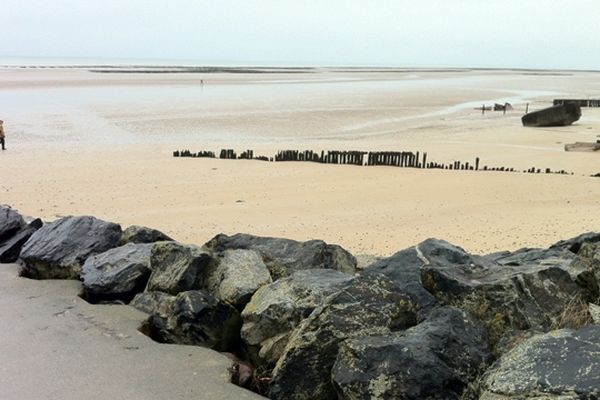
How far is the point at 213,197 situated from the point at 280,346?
27.7 feet

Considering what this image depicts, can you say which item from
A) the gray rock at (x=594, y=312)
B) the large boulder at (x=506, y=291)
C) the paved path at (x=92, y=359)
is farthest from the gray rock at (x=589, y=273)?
the paved path at (x=92, y=359)

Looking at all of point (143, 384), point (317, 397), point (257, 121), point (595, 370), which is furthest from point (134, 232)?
point (257, 121)

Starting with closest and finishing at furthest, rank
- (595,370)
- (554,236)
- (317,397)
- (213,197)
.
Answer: (595,370)
(317,397)
(554,236)
(213,197)

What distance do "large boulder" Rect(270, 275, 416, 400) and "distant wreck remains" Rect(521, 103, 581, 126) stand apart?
95.5 feet

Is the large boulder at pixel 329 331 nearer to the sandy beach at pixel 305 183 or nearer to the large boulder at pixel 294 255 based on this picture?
the large boulder at pixel 294 255

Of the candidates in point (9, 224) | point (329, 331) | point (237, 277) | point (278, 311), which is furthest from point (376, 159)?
point (329, 331)

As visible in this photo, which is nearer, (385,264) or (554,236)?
(385,264)

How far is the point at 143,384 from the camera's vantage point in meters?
4.39

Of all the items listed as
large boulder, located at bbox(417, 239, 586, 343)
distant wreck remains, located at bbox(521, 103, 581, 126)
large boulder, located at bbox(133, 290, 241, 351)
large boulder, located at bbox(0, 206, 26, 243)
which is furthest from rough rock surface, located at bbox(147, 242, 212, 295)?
distant wreck remains, located at bbox(521, 103, 581, 126)

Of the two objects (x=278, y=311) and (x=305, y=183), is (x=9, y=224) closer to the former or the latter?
(x=278, y=311)

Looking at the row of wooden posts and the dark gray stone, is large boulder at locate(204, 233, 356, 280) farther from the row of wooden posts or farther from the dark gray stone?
the row of wooden posts

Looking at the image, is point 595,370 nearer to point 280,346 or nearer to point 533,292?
point 533,292

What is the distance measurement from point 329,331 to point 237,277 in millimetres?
1551

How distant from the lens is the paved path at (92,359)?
14.0 feet
